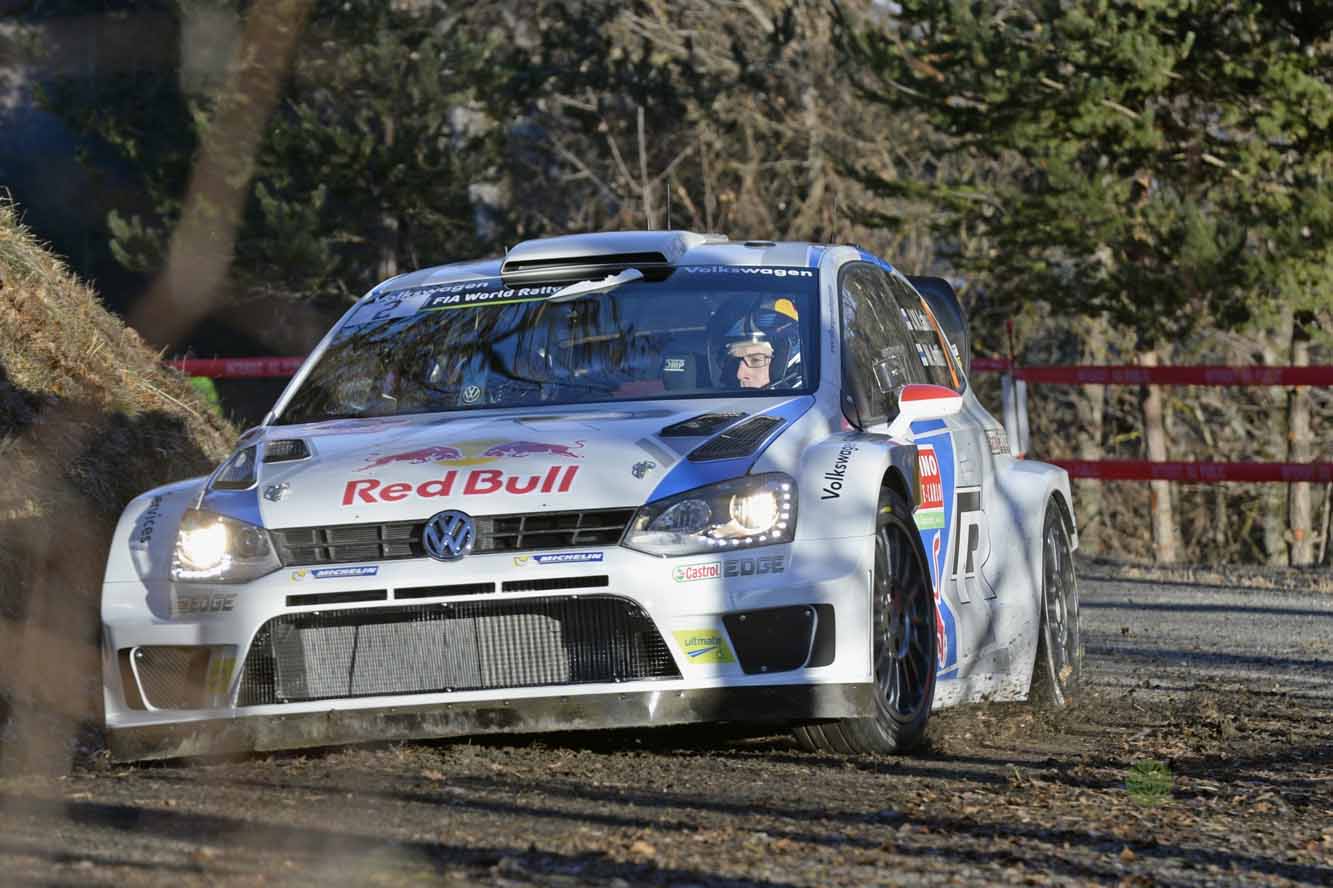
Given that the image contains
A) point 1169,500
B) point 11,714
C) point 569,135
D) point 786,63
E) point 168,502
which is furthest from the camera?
point 569,135

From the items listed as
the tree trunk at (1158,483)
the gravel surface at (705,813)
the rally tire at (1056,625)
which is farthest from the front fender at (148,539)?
the tree trunk at (1158,483)

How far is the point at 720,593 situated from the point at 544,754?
0.75m

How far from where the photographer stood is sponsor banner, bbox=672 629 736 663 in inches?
229

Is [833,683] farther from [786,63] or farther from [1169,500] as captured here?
[786,63]

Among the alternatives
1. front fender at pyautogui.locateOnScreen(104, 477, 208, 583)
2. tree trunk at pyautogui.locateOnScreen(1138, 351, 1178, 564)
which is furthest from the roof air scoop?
tree trunk at pyautogui.locateOnScreen(1138, 351, 1178, 564)

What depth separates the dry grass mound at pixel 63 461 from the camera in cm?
767

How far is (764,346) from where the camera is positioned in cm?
698

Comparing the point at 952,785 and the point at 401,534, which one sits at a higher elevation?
the point at 401,534

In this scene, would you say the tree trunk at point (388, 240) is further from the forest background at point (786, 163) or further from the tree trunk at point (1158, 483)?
the tree trunk at point (1158, 483)

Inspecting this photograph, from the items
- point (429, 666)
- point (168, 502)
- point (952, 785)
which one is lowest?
point (952, 785)

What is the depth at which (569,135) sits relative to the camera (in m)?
39.4

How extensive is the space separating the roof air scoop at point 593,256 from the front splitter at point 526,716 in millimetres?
2004

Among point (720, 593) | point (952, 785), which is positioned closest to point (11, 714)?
point (720, 593)

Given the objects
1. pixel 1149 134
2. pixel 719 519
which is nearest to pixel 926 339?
pixel 719 519
